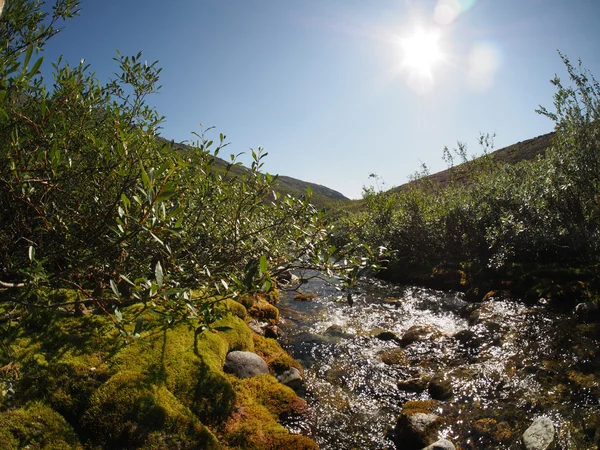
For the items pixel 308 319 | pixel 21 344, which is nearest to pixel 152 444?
pixel 21 344

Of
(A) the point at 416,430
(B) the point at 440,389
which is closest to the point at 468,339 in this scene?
(B) the point at 440,389

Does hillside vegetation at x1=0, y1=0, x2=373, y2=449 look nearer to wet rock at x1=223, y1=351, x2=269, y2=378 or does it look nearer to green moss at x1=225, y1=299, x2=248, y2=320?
wet rock at x1=223, y1=351, x2=269, y2=378

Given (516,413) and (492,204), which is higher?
(492,204)

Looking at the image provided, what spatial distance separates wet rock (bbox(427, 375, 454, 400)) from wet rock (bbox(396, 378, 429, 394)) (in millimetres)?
178

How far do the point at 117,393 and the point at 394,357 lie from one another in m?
8.31

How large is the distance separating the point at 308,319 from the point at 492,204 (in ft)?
45.3

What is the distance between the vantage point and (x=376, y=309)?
52.1ft

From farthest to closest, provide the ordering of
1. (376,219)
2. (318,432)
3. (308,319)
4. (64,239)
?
(376,219) < (308,319) < (318,432) < (64,239)

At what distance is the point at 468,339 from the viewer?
36.8ft

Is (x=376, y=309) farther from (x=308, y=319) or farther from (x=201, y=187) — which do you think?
(x=201, y=187)

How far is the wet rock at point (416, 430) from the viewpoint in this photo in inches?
254

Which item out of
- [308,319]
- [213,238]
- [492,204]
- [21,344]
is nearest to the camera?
[21,344]

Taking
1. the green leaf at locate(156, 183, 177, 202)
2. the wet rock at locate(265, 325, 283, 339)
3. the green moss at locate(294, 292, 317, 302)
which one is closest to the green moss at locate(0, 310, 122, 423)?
the green leaf at locate(156, 183, 177, 202)

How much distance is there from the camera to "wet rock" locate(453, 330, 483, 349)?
10875 millimetres
